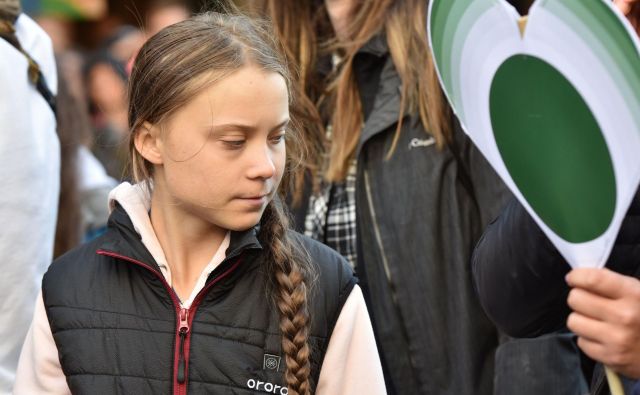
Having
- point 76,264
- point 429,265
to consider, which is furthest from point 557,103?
point 429,265

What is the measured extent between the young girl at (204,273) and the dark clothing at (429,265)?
1.98 ft

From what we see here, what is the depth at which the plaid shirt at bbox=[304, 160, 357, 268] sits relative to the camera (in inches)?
128

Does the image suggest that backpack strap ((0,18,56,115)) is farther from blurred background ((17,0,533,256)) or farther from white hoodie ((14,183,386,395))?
white hoodie ((14,183,386,395))

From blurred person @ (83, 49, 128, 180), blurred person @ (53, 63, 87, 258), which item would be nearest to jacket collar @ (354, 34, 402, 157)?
blurred person @ (53, 63, 87, 258)

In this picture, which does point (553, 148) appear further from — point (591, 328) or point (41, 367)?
point (41, 367)

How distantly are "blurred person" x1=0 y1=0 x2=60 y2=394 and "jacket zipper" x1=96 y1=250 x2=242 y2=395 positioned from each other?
41 cm

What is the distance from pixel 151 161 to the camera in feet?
8.21

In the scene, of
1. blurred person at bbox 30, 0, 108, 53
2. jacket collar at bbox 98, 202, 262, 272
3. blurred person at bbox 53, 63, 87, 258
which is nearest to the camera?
jacket collar at bbox 98, 202, 262, 272

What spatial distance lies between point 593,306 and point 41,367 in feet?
4.01

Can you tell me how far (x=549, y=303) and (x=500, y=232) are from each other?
0.52 feet

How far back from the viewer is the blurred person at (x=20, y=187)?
2756 millimetres

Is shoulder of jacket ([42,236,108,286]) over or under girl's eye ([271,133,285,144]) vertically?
under

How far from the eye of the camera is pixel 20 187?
279 cm

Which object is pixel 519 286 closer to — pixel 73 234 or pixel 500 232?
pixel 500 232
